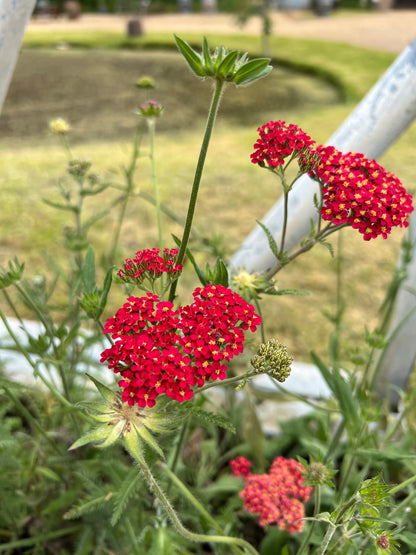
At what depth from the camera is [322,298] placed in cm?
221

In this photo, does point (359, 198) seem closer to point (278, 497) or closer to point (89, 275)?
point (89, 275)

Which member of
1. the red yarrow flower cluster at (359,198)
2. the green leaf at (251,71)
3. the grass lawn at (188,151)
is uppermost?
the grass lawn at (188,151)

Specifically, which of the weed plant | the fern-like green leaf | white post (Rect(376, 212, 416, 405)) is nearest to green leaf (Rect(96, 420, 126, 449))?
the weed plant

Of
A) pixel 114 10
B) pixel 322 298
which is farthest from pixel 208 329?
pixel 114 10

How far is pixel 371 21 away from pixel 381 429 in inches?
552

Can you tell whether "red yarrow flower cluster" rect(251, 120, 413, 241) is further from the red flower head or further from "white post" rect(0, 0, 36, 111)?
the red flower head

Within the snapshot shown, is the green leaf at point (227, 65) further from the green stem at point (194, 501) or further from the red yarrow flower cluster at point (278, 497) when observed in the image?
the red yarrow flower cluster at point (278, 497)

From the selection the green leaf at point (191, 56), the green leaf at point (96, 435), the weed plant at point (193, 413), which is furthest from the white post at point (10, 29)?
the green leaf at point (96, 435)

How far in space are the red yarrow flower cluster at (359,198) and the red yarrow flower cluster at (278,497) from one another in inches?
19.4

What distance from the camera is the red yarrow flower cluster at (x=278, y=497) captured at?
3.22ft

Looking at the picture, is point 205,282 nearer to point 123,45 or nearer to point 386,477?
point 386,477

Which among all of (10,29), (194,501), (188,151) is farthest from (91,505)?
(188,151)

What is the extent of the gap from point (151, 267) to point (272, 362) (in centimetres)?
19

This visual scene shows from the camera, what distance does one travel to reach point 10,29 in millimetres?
808
